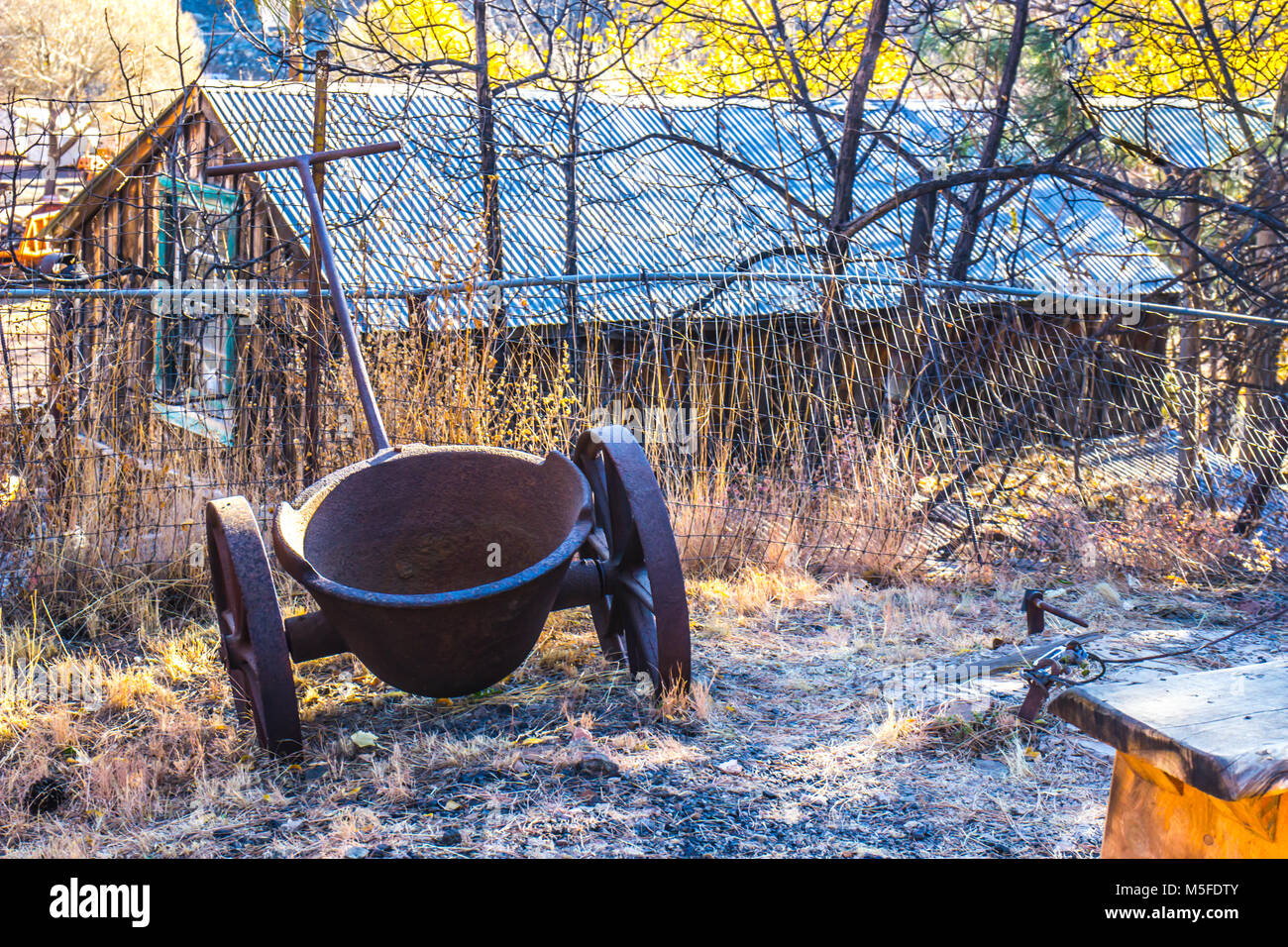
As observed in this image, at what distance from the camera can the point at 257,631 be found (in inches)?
112

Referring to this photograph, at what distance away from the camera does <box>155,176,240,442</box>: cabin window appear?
16.0 ft

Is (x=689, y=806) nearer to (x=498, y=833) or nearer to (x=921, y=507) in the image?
(x=498, y=833)

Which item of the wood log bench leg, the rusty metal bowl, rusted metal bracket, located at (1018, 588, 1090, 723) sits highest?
the rusty metal bowl

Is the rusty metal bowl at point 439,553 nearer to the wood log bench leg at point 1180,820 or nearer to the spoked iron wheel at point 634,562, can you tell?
the spoked iron wheel at point 634,562

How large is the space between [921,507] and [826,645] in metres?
1.57

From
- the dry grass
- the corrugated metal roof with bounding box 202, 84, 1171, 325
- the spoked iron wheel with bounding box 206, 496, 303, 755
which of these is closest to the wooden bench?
the dry grass

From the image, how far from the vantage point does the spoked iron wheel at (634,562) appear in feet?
10.4

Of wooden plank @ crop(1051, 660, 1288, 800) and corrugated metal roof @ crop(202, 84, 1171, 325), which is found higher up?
corrugated metal roof @ crop(202, 84, 1171, 325)

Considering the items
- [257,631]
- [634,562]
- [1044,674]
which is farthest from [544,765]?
[1044,674]

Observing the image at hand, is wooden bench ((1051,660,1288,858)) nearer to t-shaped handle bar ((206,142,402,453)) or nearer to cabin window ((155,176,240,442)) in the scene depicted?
t-shaped handle bar ((206,142,402,453))

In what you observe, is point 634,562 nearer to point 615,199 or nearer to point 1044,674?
point 1044,674

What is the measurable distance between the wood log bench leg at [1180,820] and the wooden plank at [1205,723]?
14 centimetres

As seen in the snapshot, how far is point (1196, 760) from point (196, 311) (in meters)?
5.41
